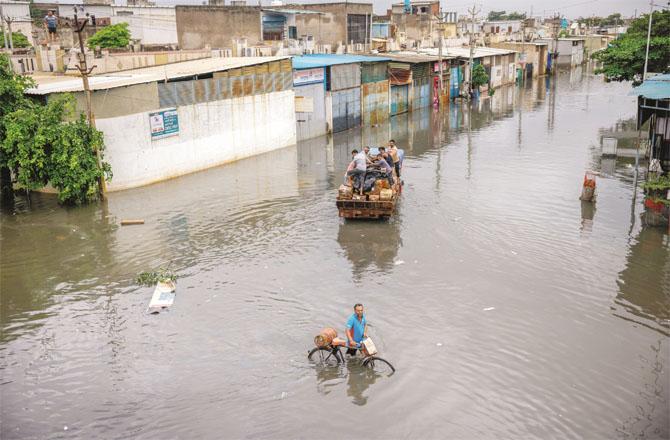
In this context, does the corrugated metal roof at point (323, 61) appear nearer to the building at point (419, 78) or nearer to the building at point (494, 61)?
the building at point (419, 78)

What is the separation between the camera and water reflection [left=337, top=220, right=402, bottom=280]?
46.3ft

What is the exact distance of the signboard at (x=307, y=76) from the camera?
29312mm

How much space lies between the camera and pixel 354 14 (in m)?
47.0

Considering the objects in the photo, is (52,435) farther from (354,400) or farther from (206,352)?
(354,400)

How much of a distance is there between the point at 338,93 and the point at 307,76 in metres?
3.14

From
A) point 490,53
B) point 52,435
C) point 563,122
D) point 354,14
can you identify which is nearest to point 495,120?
point 563,122

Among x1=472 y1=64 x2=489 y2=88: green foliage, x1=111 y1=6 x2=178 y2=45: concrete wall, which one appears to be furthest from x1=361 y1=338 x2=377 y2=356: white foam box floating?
x1=472 y1=64 x2=489 y2=88: green foliage

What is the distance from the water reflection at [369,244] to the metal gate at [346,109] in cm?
1672

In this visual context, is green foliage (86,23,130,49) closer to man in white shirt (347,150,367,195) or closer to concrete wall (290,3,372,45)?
concrete wall (290,3,372,45)

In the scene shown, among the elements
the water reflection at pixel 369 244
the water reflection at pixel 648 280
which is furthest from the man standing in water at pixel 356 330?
the water reflection at pixel 648 280

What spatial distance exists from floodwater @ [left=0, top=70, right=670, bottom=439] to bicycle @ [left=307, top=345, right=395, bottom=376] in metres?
0.19

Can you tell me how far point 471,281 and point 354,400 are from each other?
4.98m

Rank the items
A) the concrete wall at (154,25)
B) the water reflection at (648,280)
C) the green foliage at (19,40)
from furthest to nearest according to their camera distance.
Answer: the concrete wall at (154,25)
the green foliage at (19,40)
the water reflection at (648,280)

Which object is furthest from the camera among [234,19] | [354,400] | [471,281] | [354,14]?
[354,14]
